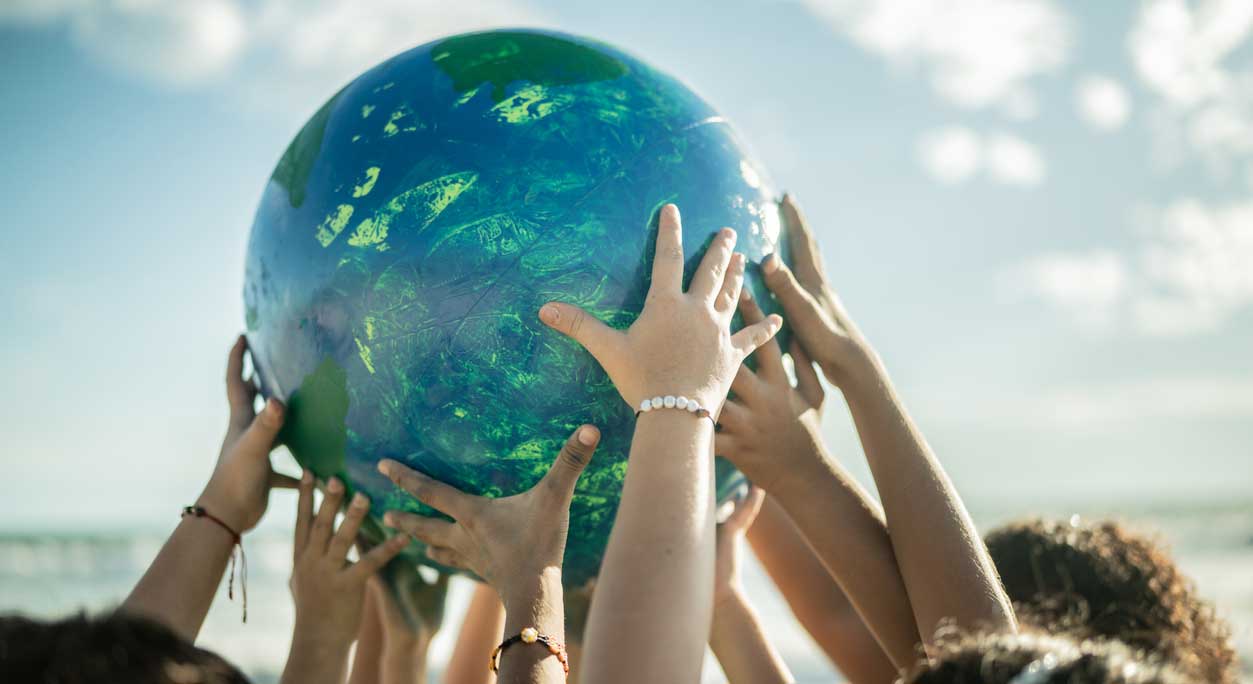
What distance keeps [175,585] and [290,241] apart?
107cm

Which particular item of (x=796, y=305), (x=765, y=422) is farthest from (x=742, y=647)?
(x=796, y=305)

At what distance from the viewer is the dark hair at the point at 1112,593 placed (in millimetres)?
2785

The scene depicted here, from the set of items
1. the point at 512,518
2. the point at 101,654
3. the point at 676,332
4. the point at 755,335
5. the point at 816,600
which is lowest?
the point at 101,654

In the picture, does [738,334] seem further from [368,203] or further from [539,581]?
[368,203]

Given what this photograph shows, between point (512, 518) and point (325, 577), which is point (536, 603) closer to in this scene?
point (512, 518)

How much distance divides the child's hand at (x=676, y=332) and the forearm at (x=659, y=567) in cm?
12

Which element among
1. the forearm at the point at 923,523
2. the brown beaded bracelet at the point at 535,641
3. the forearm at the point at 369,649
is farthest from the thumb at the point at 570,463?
the forearm at the point at 369,649

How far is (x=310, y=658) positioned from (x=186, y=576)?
1.53 ft

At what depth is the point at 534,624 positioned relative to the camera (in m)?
2.37

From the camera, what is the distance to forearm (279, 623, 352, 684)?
3164 mm

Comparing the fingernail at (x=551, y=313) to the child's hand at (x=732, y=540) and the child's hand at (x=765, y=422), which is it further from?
the child's hand at (x=732, y=540)

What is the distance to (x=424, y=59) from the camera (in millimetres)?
2988

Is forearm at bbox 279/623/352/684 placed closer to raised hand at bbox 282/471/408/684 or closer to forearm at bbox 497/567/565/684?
raised hand at bbox 282/471/408/684

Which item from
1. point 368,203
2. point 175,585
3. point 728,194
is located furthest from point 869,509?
point 175,585
